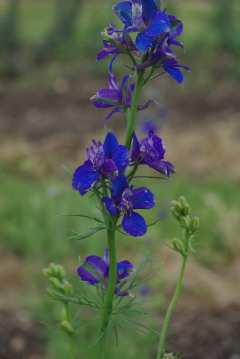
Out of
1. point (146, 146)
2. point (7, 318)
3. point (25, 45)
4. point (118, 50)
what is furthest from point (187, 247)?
point (25, 45)

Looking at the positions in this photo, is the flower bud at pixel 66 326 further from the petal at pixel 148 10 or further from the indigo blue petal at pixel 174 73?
the petal at pixel 148 10

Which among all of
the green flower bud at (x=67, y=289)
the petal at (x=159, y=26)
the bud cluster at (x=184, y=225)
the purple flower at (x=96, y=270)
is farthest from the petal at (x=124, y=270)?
the petal at (x=159, y=26)

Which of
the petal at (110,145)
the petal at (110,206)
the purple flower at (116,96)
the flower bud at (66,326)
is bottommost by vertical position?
the flower bud at (66,326)

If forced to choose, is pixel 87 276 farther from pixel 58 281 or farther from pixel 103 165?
pixel 103 165

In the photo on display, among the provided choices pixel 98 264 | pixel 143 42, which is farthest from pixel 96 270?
pixel 143 42

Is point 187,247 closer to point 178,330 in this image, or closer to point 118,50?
point 118,50
